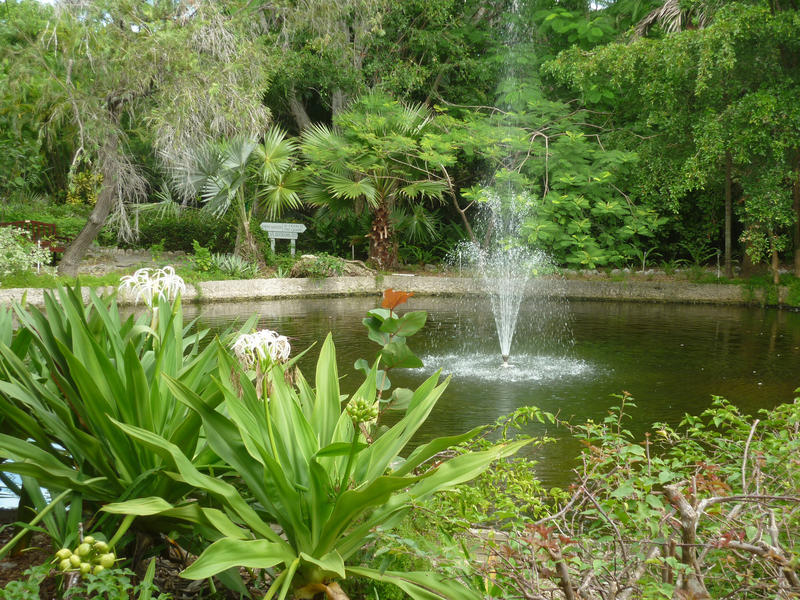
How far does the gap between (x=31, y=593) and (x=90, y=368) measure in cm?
76

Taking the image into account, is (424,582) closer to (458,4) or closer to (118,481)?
(118,481)

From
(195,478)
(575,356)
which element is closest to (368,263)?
(575,356)

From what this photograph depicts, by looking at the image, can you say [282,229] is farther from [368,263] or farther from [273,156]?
[368,263]

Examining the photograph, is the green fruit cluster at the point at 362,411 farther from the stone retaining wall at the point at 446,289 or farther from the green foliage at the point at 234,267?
the green foliage at the point at 234,267

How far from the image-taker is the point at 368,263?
17359mm

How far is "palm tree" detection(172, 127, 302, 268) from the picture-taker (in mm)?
15695

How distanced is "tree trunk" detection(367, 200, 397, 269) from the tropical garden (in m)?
0.07

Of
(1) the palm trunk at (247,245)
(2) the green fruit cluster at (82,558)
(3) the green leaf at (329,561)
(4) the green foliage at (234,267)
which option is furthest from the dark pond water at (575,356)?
(2) the green fruit cluster at (82,558)

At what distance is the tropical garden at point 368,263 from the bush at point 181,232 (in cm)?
8

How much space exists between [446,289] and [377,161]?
122 inches

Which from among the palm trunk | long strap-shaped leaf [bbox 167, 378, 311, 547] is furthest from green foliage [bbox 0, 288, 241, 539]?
the palm trunk

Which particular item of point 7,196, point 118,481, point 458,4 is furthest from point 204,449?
point 7,196

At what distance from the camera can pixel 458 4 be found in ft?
63.3

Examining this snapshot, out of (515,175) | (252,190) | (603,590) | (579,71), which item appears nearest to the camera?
(603,590)
